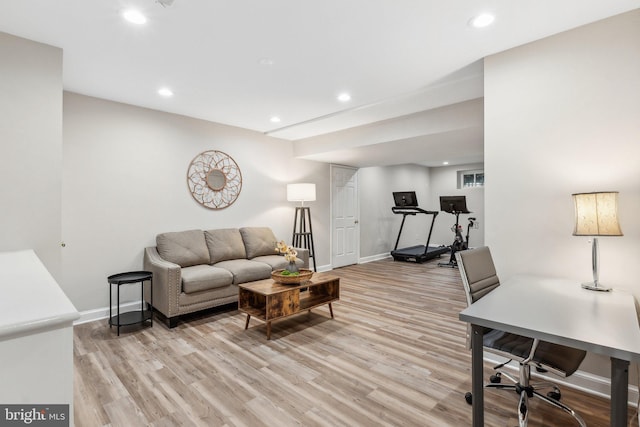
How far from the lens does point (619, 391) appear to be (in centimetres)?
115

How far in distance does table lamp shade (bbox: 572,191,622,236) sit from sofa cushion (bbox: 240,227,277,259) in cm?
359

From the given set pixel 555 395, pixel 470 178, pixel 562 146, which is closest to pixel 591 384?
pixel 555 395

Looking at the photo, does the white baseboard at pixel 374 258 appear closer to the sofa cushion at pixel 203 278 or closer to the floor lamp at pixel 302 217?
the floor lamp at pixel 302 217

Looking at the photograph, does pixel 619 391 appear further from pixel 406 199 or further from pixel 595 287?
pixel 406 199

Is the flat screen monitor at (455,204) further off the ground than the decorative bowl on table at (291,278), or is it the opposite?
the flat screen monitor at (455,204)

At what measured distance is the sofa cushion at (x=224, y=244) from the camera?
4.13 meters

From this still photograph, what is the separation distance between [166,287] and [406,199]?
548 cm

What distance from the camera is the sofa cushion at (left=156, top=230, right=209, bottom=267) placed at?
373cm

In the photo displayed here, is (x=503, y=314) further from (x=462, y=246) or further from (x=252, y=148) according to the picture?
(x=462, y=246)

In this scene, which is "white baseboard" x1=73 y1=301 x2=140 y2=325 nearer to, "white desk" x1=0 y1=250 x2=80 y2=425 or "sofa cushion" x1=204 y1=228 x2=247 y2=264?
"sofa cushion" x1=204 y1=228 x2=247 y2=264

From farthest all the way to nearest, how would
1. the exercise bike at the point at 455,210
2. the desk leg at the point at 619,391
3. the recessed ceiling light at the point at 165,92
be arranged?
the exercise bike at the point at 455,210 < the recessed ceiling light at the point at 165,92 < the desk leg at the point at 619,391

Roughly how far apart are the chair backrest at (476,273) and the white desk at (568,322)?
118mm

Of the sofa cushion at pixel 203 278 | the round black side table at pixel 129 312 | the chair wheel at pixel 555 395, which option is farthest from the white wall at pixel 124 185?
the chair wheel at pixel 555 395

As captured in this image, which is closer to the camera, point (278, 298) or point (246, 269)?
point (278, 298)
